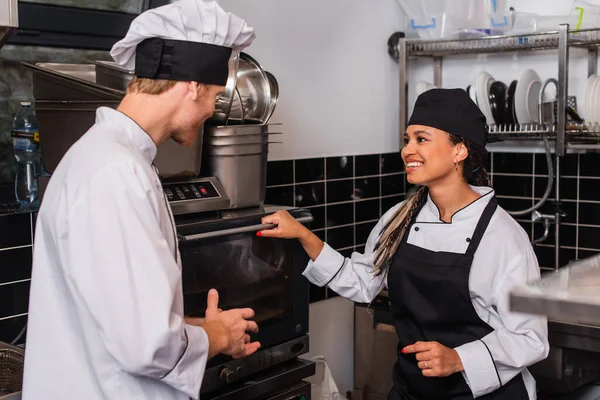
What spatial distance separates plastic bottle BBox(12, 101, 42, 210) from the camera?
7.82ft

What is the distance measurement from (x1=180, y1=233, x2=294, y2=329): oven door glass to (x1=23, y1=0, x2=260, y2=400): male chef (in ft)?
1.38

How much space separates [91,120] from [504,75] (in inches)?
86.6

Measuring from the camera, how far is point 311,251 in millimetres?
2463

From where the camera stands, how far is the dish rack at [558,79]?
3.14 metres

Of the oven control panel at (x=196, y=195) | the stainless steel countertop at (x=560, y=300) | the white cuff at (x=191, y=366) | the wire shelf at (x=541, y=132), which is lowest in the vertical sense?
the white cuff at (x=191, y=366)

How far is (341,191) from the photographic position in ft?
11.5

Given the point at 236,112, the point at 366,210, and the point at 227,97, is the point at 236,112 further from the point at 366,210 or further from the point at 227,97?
the point at 366,210

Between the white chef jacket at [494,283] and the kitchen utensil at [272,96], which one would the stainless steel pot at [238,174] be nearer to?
the kitchen utensil at [272,96]

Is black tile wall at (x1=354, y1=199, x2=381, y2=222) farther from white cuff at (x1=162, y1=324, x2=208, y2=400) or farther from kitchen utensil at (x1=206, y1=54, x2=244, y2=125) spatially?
white cuff at (x1=162, y1=324, x2=208, y2=400)

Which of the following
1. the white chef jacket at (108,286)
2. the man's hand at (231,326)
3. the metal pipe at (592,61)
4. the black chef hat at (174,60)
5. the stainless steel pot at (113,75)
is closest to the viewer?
the white chef jacket at (108,286)

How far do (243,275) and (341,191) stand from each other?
1.23 metres

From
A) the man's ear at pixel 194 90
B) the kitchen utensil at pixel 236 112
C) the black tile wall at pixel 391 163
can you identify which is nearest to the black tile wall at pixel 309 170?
the black tile wall at pixel 391 163

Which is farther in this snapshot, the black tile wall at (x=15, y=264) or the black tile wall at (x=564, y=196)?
the black tile wall at (x=564, y=196)

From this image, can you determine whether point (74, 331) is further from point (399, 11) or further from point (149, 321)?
point (399, 11)
